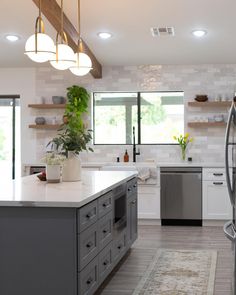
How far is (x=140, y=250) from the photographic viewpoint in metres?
5.23

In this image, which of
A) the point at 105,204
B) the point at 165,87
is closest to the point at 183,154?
the point at 165,87

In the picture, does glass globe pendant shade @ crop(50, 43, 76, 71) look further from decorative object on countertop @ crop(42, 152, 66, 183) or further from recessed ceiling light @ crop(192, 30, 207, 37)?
recessed ceiling light @ crop(192, 30, 207, 37)

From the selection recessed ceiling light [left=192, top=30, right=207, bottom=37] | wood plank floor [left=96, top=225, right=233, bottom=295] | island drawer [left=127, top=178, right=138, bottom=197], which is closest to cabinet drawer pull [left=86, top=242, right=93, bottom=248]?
wood plank floor [left=96, top=225, right=233, bottom=295]

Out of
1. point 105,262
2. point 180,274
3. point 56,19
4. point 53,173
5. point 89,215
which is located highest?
point 56,19

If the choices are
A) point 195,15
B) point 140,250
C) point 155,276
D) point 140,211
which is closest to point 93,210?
point 155,276

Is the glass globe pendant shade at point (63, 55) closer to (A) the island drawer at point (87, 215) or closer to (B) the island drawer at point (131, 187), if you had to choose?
(A) the island drawer at point (87, 215)

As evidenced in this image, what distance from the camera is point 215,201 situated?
6688 millimetres

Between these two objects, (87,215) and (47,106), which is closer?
(87,215)

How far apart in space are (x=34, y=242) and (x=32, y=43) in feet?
4.87

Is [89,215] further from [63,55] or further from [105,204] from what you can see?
[63,55]

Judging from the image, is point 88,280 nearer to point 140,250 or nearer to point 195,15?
point 140,250

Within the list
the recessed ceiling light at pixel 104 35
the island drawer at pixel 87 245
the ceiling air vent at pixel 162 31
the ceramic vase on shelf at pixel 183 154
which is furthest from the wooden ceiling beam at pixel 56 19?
the island drawer at pixel 87 245

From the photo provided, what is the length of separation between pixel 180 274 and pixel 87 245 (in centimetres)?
140

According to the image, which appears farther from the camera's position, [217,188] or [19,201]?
[217,188]
